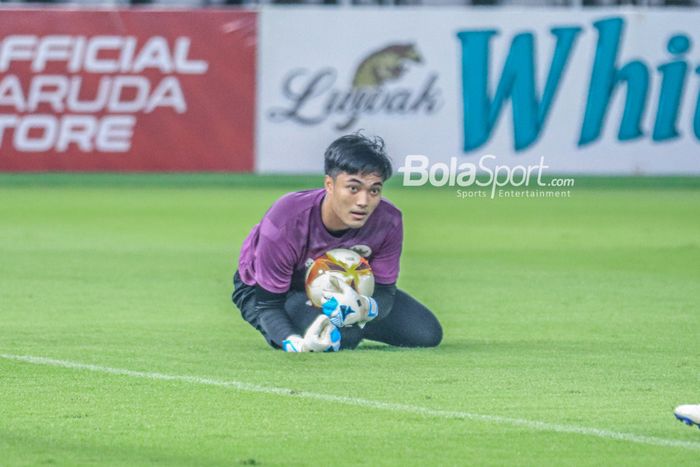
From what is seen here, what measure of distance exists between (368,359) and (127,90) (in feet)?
53.3

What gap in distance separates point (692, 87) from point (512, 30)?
276 centimetres

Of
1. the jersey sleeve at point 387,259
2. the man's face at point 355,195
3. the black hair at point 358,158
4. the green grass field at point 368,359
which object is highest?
the black hair at point 358,158

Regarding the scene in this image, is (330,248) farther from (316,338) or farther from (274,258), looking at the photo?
(316,338)

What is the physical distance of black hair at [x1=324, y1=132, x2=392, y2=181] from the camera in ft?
29.5

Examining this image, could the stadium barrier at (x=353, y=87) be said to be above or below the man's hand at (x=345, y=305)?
below

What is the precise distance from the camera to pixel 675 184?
25.7 metres

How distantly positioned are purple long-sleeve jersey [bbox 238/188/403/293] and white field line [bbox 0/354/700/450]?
0.97 m

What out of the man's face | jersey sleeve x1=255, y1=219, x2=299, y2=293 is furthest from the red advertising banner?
the man's face

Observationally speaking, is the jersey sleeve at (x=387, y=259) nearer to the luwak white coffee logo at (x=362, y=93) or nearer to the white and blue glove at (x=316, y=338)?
the white and blue glove at (x=316, y=338)

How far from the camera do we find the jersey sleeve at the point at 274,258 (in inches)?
361

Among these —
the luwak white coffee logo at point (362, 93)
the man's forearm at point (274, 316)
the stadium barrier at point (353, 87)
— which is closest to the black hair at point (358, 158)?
the man's forearm at point (274, 316)

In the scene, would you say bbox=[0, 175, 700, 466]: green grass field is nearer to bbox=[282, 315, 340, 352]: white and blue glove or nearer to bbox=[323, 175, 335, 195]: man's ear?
bbox=[282, 315, 340, 352]: white and blue glove

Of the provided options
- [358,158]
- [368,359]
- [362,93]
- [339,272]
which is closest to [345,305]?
[339,272]

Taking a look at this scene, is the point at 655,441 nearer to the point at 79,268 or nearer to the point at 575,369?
the point at 575,369
